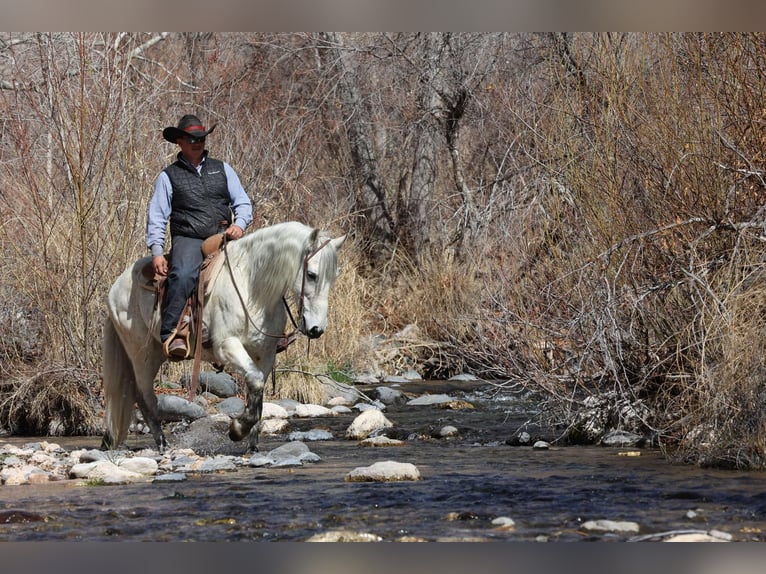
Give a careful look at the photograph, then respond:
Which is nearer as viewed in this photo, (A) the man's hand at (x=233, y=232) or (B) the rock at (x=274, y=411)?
(A) the man's hand at (x=233, y=232)

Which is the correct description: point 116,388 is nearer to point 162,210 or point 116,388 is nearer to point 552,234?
point 162,210

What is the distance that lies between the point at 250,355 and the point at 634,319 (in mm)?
3102

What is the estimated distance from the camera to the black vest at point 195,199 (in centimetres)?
944

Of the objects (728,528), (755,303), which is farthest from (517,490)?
(755,303)

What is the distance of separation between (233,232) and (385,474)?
8.00 feet

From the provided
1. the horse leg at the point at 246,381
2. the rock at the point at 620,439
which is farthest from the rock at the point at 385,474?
the rock at the point at 620,439

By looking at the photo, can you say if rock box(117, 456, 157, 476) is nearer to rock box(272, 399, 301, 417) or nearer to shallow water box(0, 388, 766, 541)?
shallow water box(0, 388, 766, 541)

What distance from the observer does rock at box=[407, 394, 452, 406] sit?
43.5ft

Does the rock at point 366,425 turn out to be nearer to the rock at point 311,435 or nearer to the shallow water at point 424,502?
the rock at point 311,435

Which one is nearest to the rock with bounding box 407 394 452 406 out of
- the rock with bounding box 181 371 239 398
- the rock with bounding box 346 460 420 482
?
the rock with bounding box 181 371 239 398

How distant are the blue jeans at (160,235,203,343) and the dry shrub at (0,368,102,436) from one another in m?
2.44

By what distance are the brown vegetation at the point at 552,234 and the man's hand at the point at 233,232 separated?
2298 mm

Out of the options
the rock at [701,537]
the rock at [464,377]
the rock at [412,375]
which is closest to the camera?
the rock at [701,537]
